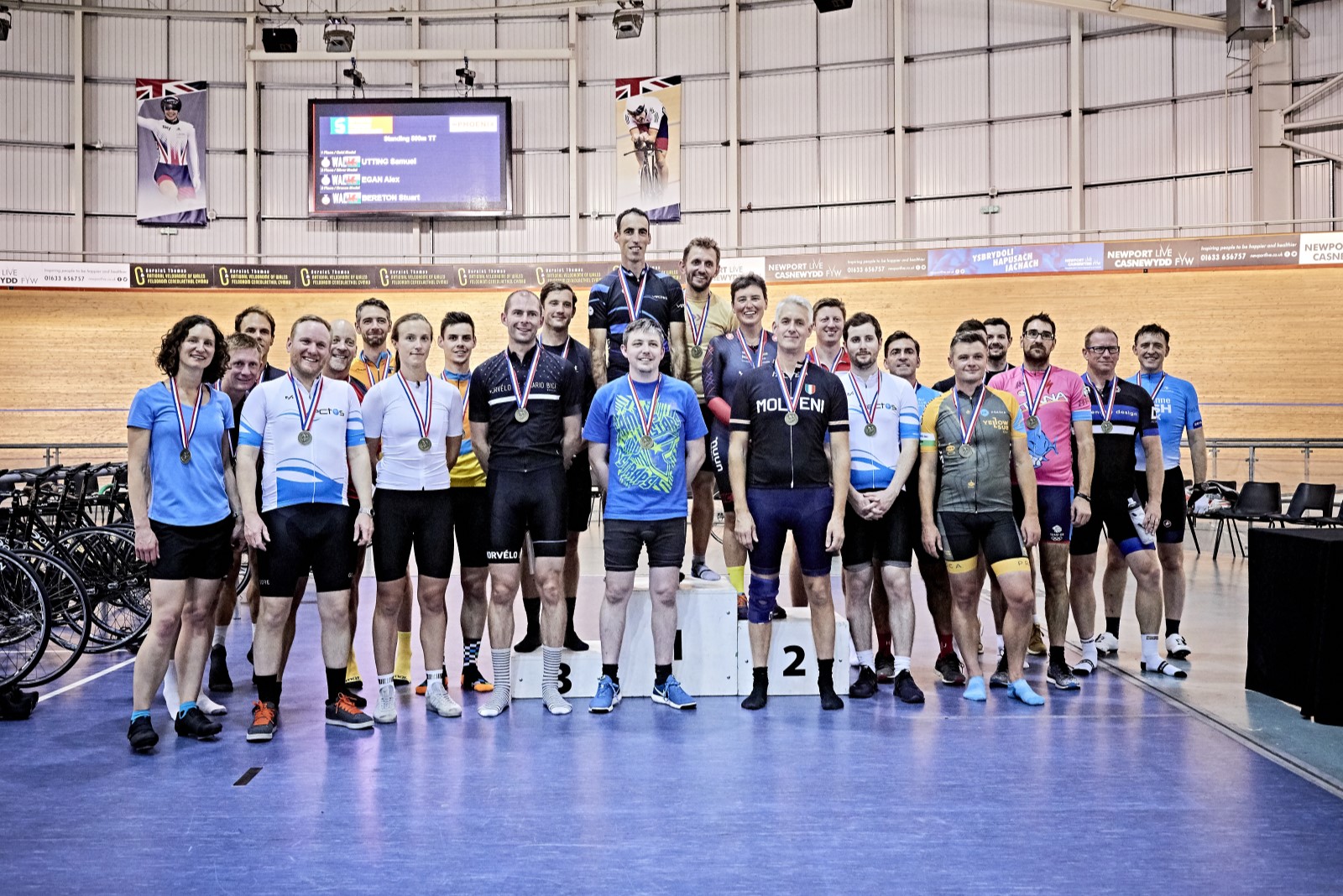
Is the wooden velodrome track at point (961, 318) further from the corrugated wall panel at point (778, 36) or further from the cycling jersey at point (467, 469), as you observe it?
the cycling jersey at point (467, 469)

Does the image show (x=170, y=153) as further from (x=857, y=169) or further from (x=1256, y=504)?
(x=1256, y=504)

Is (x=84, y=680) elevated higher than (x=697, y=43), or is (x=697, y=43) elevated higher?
(x=697, y=43)

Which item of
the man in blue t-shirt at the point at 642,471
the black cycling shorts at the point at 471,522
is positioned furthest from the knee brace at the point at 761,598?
the black cycling shorts at the point at 471,522

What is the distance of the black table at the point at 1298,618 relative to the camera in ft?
13.4

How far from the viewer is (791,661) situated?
5.59 m

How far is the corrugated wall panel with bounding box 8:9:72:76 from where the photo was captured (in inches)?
918

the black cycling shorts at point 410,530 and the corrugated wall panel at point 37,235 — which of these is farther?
the corrugated wall panel at point 37,235

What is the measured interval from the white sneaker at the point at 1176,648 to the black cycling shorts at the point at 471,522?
4.28 meters

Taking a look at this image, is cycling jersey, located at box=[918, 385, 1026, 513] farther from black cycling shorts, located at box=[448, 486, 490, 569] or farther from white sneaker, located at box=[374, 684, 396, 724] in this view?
white sneaker, located at box=[374, 684, 396, 724]

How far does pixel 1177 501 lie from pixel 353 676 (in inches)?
204

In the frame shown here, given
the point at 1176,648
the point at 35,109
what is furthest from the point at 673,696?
the point at 35,109

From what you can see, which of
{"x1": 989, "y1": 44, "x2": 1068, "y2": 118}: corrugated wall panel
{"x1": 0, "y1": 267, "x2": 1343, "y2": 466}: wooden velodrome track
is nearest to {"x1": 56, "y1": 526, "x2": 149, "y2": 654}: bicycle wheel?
{"x1": 0, "y1": 267, "x2": 1343, "y2": 466}: wooden velodrome track

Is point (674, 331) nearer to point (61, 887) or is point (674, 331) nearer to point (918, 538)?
point (918, 538)

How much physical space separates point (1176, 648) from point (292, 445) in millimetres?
5331
